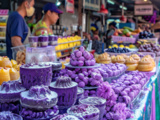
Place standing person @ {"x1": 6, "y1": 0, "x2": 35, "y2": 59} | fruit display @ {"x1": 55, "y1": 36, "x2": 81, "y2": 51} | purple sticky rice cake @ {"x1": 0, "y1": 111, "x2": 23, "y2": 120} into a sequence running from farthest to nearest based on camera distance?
fruit display @ {"x1": 55, "y1": 36, "x2": 81, "y2": 51} → standing person @ {"x1": 6, "y1": 0, "x2": 35, "y2": 59} → purple sticky rice cake @ {"x1": 0, "y1": 111, "x2": 23, "y2": 120}

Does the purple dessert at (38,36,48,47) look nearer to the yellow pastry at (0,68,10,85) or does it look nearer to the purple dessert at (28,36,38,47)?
the purple dessert at (28,36,38,47)

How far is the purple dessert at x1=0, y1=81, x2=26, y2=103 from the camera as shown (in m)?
1.12

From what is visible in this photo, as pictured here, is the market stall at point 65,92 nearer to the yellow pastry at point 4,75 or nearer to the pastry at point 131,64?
the yellow pastry at point 4,75

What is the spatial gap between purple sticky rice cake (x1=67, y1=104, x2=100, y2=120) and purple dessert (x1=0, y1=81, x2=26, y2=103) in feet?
1.04

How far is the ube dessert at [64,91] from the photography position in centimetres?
129

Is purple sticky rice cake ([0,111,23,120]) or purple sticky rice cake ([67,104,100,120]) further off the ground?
purple sticky rice cake ([0,111,23,120])

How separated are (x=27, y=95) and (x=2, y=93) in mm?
143

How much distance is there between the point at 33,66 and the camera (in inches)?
50.1

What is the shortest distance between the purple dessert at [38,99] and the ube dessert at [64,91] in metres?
0.17

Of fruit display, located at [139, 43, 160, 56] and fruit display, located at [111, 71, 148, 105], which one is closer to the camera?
fruit display, located at [111, 71, 148, 105]

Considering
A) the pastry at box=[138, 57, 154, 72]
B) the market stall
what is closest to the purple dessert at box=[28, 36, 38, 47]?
the market stall

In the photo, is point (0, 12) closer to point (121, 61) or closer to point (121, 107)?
point (121, 61)

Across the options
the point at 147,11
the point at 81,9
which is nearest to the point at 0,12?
the point at 81,9

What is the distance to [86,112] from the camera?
3.89 ft
